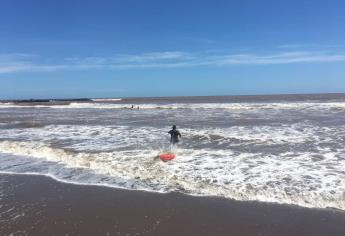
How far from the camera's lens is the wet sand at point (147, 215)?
7.31 m

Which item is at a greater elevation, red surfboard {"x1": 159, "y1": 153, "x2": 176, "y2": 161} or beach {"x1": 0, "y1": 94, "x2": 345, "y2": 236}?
red surfboard {"x1": 159, "y1": 153, "x2": 176, "y2": 161}

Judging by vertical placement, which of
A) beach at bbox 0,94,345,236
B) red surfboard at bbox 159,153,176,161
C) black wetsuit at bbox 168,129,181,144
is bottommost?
beach at bbox 0,94,345,236

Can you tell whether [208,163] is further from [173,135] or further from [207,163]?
[173,135]

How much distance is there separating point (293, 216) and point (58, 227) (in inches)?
197

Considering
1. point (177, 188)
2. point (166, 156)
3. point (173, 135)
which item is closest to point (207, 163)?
point (166, 156)

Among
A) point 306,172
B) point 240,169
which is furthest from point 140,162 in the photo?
point 306,172

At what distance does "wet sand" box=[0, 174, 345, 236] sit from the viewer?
7309 mm

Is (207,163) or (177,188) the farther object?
(207,163)

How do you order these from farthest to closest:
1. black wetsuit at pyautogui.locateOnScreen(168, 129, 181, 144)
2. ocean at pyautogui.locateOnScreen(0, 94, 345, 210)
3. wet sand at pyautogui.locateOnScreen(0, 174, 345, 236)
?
black wetsuit at pyautogui.locateOnScreen(168, 129, 181, 144), ocean at pyautogui.locateOnScreen(0, 94, 345, 210), wet sand at pyautogui.locateOnScreen(0, 174, 345, 236)

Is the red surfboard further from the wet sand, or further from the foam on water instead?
the wet sand

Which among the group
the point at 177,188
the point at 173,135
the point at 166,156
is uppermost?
the point at 173,135

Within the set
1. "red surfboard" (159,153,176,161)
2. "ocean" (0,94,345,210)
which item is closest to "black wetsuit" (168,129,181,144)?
"ocean" (0,94,345,210)

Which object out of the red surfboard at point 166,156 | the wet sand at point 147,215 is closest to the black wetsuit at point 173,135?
the red surfboard at point 166,156

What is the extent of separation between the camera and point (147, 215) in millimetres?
8188
